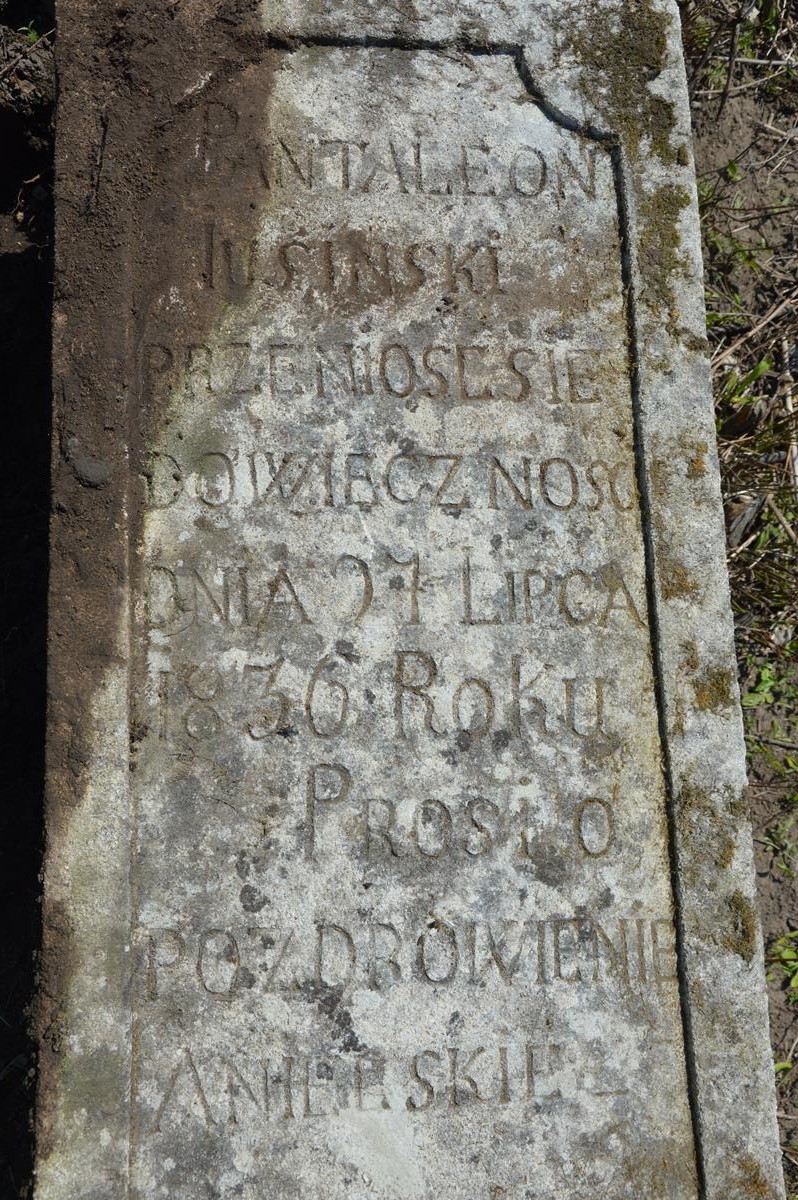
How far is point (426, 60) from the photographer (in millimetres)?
2842

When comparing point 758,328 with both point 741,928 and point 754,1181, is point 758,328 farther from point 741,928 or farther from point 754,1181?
point 754,1181

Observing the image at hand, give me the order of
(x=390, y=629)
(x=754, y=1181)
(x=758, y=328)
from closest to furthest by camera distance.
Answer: (x=754, y=1181) < (x=390, y=629) < (x=758, y=328)

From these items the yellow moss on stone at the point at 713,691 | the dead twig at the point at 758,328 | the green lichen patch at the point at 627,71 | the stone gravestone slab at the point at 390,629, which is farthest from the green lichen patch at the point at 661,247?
the dead twig at the point at 758,328

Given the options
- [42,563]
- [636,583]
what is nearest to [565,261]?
[636,583]

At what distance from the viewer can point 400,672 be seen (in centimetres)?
261

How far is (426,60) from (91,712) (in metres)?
1.75

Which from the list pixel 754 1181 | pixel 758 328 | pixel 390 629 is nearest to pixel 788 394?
pixel 758 328

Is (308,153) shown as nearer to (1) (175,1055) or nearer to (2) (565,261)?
(2) (565,261)

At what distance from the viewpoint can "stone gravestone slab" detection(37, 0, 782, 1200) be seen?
2457mm

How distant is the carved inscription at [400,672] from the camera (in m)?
2.46

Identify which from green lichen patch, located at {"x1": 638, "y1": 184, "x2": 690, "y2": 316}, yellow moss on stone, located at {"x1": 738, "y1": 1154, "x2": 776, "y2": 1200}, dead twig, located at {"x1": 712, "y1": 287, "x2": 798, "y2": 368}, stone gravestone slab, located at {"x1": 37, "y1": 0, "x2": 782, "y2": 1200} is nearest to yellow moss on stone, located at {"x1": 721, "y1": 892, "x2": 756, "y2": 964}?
stone gravestone slab, located at {"x1": 37, "y1": 0, "x2": 782, "y2": 1200}

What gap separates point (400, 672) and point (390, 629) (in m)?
0.10

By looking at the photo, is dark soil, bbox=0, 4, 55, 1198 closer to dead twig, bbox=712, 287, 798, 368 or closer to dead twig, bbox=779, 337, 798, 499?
dead twig, bbox=712, 287, 798, 368

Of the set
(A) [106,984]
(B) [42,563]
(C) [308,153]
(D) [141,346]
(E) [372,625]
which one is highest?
(C) [308,153]
